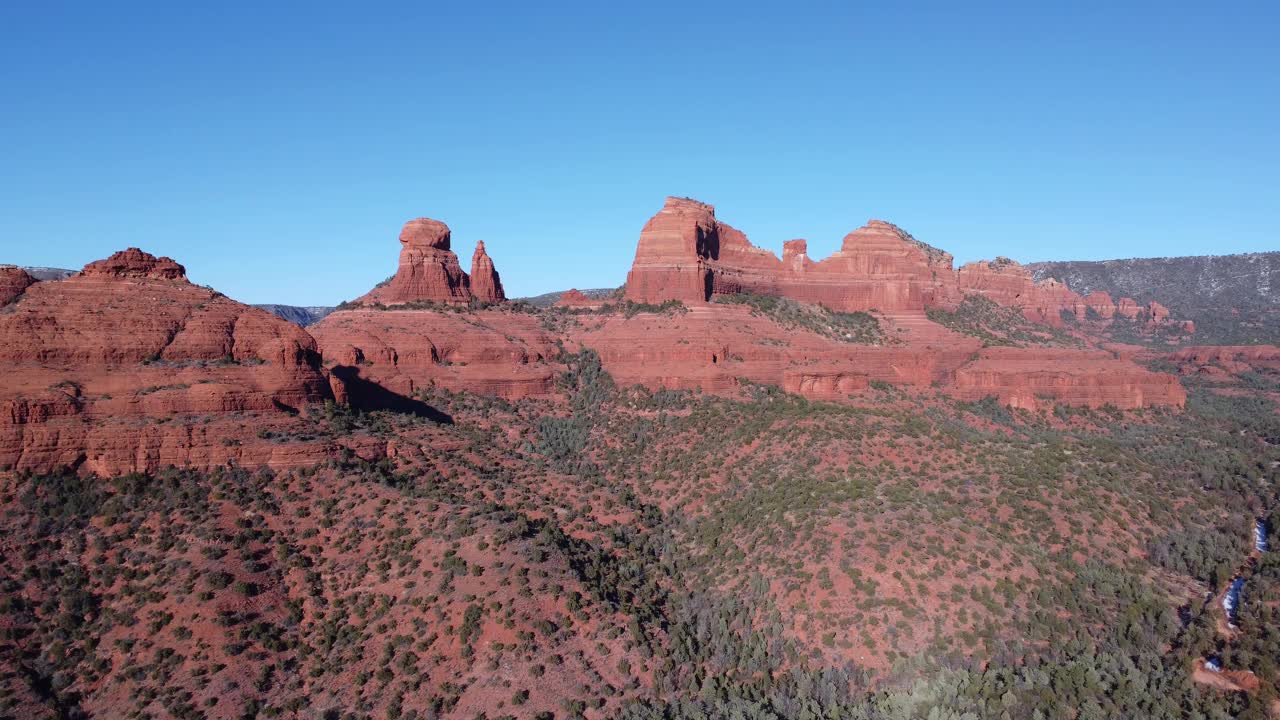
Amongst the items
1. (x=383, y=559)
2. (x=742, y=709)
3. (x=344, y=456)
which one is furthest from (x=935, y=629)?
(x=344, y=456)

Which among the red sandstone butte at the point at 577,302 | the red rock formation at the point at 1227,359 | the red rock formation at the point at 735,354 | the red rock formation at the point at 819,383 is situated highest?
the red sandstone butte at the point at 577,302

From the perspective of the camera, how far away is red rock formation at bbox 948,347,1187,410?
73.2 meters

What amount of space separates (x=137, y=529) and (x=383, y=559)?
1123 centimetres

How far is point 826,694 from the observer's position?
1247 inches

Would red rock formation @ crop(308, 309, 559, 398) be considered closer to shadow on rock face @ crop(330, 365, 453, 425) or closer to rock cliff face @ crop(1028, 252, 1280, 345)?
shadow on rock face @ crop(330, 365, 453, 425)

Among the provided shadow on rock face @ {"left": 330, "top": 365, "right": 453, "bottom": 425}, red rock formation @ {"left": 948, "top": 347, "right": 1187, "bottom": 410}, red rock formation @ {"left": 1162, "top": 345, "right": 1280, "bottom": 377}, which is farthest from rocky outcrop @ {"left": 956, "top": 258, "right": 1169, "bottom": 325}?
shadow on rock face @ {"left": 330, "top": 365, "right": 453, "bottom": 425}

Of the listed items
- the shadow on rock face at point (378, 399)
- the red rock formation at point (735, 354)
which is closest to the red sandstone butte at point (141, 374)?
the shadow on rock face at point (378, 399)

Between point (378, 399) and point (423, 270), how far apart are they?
2287 centimetres

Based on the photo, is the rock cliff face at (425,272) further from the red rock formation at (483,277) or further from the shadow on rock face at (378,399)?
the shadow on rock face at (378,399)

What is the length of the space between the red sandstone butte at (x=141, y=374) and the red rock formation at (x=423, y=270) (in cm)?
2945

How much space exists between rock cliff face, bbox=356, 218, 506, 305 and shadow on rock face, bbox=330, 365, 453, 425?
53.0ft

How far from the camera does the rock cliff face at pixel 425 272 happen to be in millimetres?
76312

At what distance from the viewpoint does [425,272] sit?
76.5 meters

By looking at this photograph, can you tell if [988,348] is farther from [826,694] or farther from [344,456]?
[344,456]
